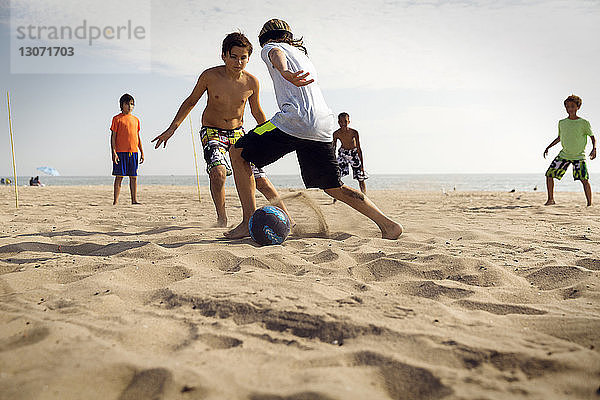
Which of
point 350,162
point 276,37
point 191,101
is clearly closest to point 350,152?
point 350,162

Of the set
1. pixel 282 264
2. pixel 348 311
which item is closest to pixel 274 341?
pixel 348 311

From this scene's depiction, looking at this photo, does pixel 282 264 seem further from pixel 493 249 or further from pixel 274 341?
pixel 493 249

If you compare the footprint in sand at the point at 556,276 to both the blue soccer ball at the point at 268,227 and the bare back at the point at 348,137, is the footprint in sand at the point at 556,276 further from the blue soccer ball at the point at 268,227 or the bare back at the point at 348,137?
the bare back at the point at 348,137

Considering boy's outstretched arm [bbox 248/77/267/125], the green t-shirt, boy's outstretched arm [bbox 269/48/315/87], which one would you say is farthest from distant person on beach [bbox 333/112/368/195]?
boy's outstretched arm [bbox 269/48/315/87]

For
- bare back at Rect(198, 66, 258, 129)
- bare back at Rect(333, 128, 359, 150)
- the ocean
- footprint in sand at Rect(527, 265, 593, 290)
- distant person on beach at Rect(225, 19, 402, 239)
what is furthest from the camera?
the ocean

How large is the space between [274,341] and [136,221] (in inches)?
160

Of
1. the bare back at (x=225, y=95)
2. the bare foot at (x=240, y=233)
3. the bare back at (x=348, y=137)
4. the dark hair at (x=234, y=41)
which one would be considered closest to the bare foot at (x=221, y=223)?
the bare foot at (x=240, y=233)

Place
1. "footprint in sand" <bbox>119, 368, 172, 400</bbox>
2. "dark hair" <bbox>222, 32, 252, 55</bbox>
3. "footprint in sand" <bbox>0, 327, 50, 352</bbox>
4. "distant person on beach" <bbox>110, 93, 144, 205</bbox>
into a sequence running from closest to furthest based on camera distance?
"footprint in sand" <bbox>119, 368, 172, 400</bbox> → "footprint in sand" <bbox>0, 327, 50, 352</bbox> → "dark hair" <bbox>222, 32, 252, 55</bbox> → "distant person on beach" <bbox>110, 93, 144, 205</bbox>

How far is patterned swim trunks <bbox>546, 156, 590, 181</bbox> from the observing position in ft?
25.8

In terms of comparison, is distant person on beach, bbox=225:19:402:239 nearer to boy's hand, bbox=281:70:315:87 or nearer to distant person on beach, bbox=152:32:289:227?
boy's hand, bbox=281:70:315:87

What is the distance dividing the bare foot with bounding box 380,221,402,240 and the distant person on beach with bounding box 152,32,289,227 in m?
1.08

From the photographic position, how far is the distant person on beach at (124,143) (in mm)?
8008

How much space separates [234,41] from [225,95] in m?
0.54

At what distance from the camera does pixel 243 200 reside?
13.2 ft
